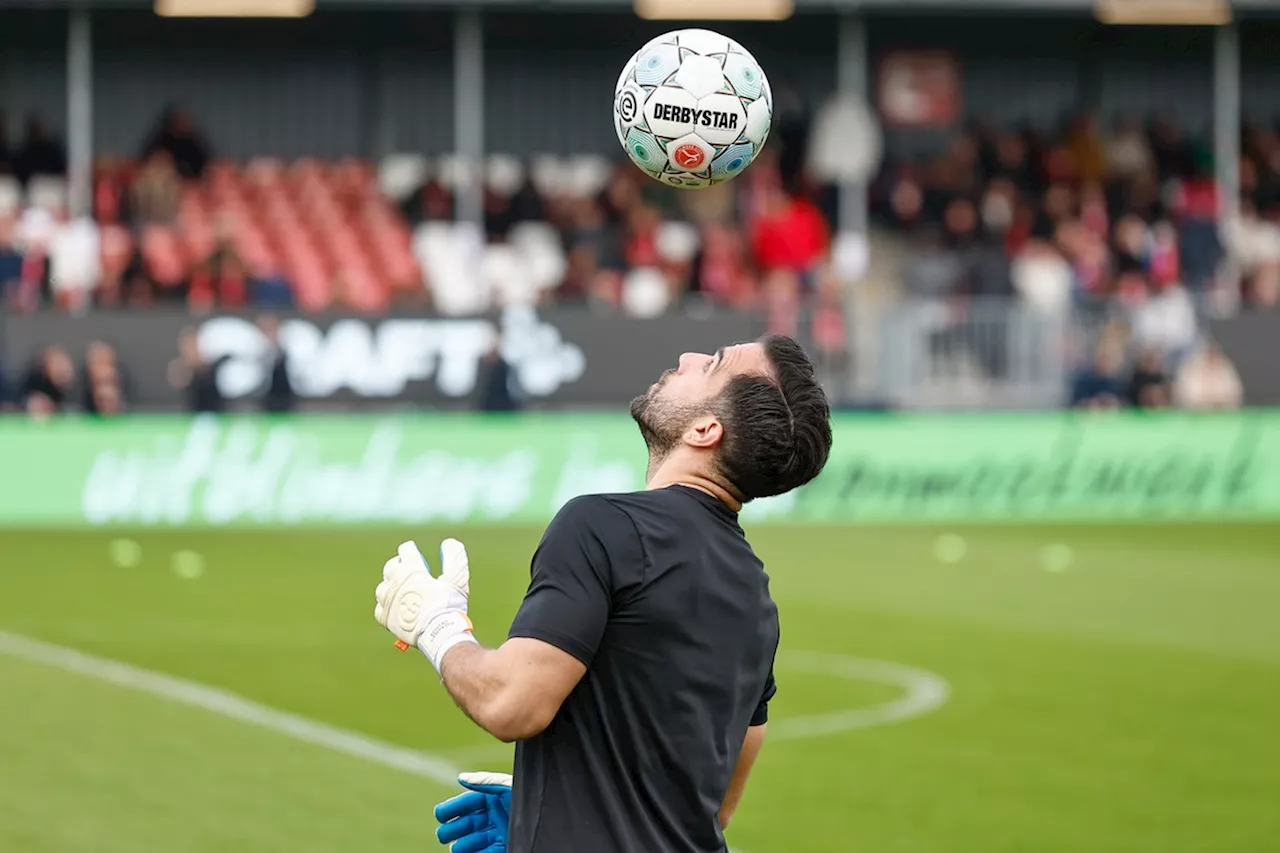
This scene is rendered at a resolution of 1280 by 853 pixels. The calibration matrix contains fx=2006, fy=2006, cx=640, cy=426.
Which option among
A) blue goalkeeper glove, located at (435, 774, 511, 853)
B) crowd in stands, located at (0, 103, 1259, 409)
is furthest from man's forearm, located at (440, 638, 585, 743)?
crowd in stands, located at (0, 103, 1259, 409)

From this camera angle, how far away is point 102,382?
2156 cm

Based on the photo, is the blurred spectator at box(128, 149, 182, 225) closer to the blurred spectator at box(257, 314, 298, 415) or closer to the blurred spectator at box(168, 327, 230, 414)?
the blurred spectator at box(168, 327, 230, 414)

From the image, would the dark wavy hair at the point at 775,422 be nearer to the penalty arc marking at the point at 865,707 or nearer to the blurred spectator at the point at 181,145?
the penalty arc marking at the point at 865,707

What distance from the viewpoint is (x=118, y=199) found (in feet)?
84.0

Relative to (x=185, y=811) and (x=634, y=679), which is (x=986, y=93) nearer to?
(x=185, y=811)

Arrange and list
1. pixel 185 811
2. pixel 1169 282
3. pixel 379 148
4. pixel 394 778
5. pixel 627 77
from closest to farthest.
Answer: pixel 627 77 → pixel 185 811 → pixel 394 778 → pixel 1169 282 → pixel 379 148

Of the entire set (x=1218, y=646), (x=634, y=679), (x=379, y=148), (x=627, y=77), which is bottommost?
(x=1218, y=646)

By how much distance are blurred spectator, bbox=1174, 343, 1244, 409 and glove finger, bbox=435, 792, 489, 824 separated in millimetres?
20102

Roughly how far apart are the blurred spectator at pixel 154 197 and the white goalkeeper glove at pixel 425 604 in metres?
21.8

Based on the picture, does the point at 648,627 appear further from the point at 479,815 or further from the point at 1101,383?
the point at 1101,383

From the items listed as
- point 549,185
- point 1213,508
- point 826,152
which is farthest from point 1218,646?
point 549,185

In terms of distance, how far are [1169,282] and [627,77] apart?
20.2m

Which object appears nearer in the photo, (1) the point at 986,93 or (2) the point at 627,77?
(2) the point at 627,77

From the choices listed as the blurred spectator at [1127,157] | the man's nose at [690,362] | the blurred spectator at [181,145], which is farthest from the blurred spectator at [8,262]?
the man's nose at [690,362]
